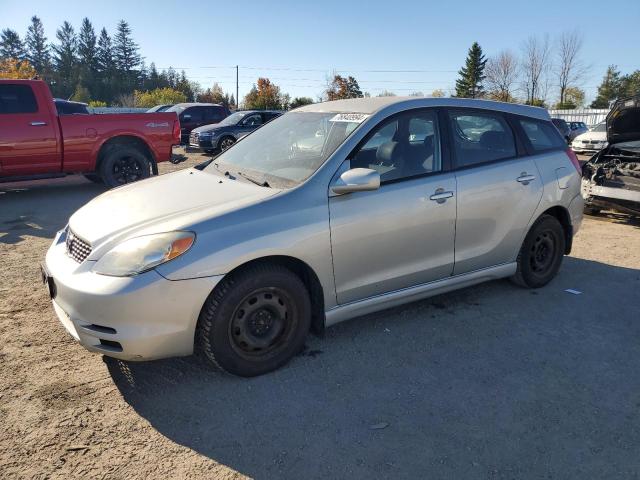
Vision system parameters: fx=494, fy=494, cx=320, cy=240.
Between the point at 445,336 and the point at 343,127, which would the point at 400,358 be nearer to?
the point at 445,336

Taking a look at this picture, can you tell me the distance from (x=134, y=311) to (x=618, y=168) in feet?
25.0

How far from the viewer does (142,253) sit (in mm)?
2785

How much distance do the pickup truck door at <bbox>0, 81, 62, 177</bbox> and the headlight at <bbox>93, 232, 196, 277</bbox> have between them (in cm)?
681

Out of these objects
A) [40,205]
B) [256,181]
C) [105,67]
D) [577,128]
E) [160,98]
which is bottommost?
[40,205]

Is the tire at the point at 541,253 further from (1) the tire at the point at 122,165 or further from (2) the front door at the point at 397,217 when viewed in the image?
(1) the tire at the point at 122,165

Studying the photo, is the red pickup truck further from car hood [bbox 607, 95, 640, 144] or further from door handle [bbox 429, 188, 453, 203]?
car hood [bbox 607, 95, 640, 144]

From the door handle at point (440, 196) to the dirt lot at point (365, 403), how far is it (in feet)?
3.28

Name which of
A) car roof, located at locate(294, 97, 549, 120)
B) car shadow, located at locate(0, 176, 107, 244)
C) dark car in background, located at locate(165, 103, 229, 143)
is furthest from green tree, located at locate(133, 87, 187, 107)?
car roof, located at locate(294, 97, 549, 120)

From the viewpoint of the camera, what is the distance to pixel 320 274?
324 centimetres

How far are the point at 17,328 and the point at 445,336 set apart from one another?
3.27 m

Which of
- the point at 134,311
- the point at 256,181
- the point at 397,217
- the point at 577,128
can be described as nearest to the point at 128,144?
the point at 256,181

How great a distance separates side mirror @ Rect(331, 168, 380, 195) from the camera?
3.21 m

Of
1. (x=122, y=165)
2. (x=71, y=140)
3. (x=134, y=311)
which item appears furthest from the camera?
(x=122, y=165)

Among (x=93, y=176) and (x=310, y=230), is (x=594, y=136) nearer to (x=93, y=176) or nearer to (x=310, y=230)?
(x=93, y=176)
